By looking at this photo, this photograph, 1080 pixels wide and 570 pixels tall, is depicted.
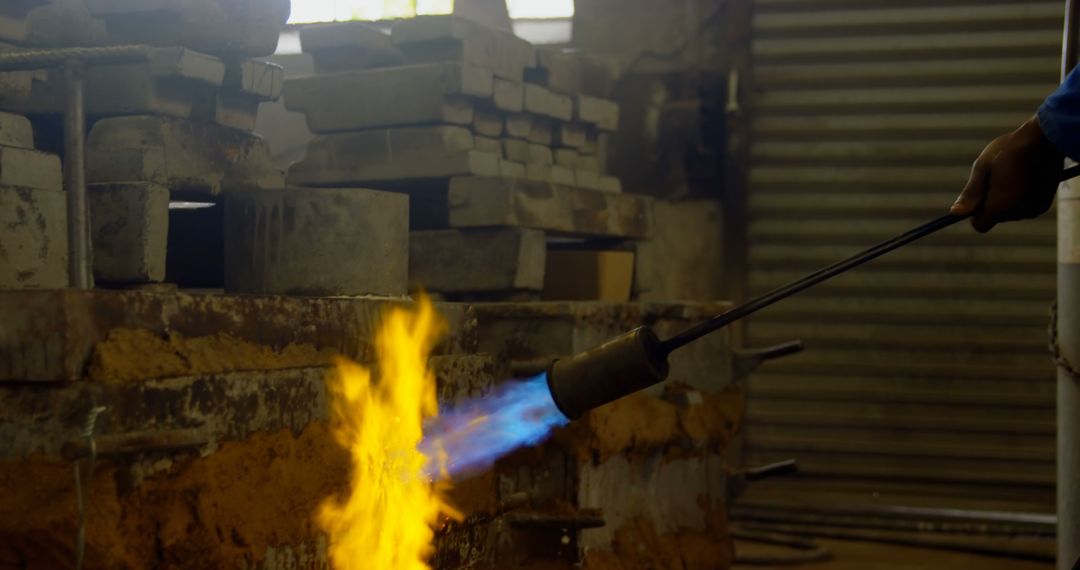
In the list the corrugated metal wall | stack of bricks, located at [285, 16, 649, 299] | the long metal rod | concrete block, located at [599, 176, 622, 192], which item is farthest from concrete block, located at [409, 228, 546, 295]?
the corrugated metal wall

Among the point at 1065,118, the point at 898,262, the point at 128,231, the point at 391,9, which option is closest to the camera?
the point at 1065,118

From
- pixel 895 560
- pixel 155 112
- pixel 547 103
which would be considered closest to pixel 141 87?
pixel 155 112

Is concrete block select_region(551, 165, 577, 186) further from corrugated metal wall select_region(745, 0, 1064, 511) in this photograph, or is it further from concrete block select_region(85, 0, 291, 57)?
corrugated metal wall select_region(745, 0, 1064, 511)

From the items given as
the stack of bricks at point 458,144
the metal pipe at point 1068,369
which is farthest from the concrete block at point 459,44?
the metal pipe at point 1068,369

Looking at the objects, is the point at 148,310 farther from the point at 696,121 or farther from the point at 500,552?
the point at 696,121

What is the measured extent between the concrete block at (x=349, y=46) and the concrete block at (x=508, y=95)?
487mm

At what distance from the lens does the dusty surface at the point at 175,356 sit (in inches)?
102

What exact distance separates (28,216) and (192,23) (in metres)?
1.05

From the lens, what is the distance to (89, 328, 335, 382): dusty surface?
8.46ft

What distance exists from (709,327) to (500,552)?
1428mm

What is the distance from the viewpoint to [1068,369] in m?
4.28

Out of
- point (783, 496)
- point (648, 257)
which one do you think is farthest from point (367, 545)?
point (783, 496)

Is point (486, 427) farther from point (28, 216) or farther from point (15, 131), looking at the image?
point (15, 131)

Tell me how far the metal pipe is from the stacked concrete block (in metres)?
3.24
